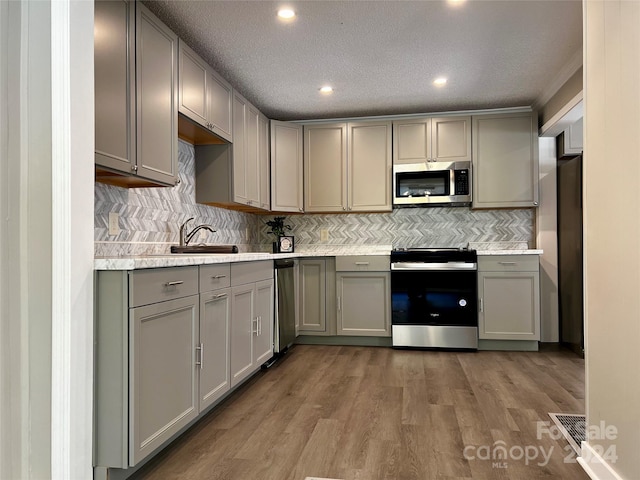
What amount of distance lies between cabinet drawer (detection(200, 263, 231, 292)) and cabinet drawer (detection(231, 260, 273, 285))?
0.34 ft

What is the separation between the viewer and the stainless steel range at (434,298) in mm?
4188

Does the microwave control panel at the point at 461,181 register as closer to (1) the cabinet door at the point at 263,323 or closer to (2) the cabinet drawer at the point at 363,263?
(2) the cabinet drawer at the point at 363,263

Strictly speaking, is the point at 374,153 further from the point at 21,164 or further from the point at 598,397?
the point at 21,164

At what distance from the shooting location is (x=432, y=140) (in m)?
4.59

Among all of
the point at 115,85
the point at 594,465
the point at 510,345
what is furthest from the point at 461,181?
the point at 115,85

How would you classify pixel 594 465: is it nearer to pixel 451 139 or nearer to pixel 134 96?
pixel 134 96

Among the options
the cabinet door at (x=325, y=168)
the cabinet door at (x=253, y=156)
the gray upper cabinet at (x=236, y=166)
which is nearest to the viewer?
the gray upper cabinet at (x=236, y=166)

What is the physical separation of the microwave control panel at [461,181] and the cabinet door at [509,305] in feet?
2.84

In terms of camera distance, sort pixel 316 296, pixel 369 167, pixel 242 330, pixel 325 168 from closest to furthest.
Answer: pixel 242 330
pixel 316 296
pixel 369 167
pixel 325 168

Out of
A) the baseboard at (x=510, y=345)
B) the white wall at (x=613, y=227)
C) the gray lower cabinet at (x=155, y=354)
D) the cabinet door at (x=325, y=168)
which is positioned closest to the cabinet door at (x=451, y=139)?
the cabinet door at (x=325, y=168)

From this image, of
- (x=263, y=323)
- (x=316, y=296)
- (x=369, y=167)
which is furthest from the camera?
(x=369, y=167)

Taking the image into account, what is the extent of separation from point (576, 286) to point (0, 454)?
441cm

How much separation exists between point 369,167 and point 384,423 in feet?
9.50

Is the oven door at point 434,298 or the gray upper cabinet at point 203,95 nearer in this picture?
the gray upper cabinet at point 203,95
